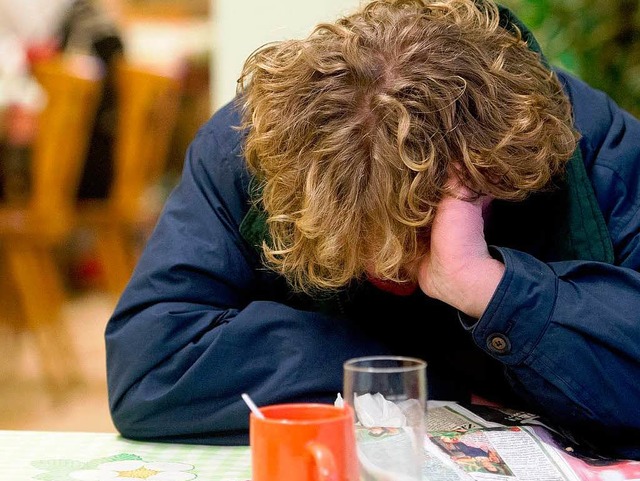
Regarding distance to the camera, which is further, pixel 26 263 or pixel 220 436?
pixel 26 263

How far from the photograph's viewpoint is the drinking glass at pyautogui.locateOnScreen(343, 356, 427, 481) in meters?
0.71

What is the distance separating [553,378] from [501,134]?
0.81 ft

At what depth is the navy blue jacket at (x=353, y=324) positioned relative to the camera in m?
0.91

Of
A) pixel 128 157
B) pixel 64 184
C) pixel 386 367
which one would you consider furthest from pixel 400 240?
pixel 128 157

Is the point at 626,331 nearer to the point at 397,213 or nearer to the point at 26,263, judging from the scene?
the point at 397,213

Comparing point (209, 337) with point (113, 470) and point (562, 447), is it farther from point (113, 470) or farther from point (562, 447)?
point (562, 447)

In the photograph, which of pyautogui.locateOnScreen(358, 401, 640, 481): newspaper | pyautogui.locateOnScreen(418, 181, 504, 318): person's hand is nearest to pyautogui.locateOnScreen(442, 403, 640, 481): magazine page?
pyautogui.locateOnScreen(358, 401, 640, 481): newspaper

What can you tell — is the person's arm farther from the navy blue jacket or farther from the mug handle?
the mug handle

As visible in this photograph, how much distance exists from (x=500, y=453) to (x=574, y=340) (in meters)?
0.14

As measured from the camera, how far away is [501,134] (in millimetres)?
901

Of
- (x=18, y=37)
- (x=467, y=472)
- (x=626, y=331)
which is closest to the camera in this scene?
(x=467, y=472)

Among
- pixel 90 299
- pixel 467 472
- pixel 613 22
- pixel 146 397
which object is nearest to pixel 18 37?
pixel 90 299

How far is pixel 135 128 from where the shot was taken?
3.39 meters

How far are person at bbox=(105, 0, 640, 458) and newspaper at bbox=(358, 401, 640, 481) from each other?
4 cm
